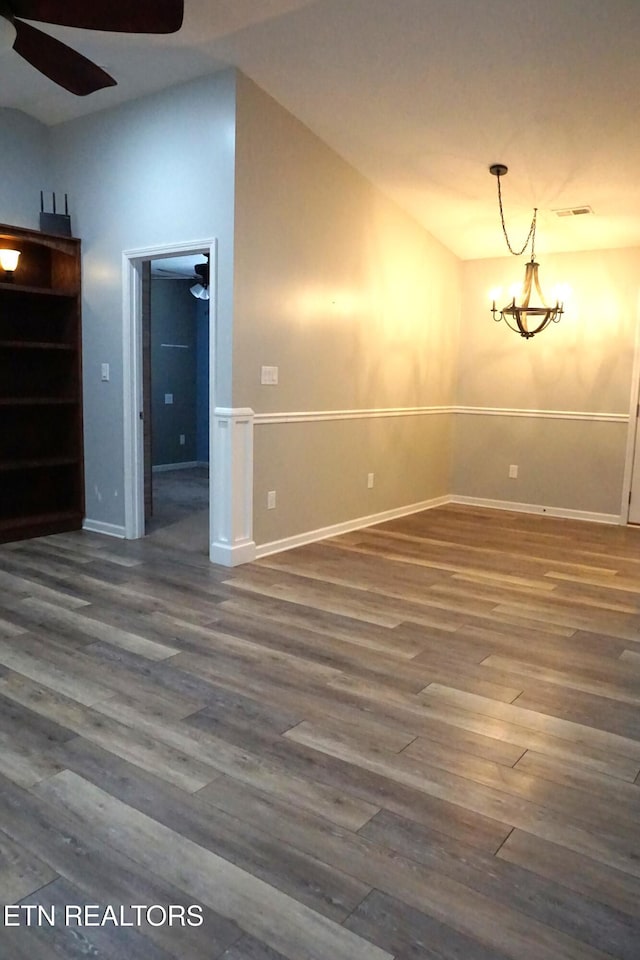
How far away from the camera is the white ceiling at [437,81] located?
3.21m

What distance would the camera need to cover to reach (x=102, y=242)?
183 inches

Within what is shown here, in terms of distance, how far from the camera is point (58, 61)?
271 centimetres

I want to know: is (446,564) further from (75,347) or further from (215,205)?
(75,347)

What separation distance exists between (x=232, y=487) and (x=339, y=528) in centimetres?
130

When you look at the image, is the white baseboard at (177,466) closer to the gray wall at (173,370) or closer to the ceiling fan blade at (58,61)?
the gray wall at (173,370)

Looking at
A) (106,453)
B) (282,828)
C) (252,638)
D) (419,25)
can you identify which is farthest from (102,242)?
(282,828)

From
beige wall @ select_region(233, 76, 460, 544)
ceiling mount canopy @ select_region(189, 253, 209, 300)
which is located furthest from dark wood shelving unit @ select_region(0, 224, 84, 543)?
ceiling mount canopy @ select_region(189, 253, 209, 300)

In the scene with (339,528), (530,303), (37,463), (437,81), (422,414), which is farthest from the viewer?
(422,414)

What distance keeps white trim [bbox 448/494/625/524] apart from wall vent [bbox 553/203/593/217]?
2503mm

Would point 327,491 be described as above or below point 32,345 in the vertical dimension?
below

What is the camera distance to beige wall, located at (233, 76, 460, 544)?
13.3ft

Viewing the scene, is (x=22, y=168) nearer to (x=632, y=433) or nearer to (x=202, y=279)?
(x=202, y=279)

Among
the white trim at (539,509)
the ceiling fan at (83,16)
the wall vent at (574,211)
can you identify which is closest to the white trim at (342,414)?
the white trim at (539,509)

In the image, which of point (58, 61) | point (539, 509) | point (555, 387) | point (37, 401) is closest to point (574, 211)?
point (555, 387)
